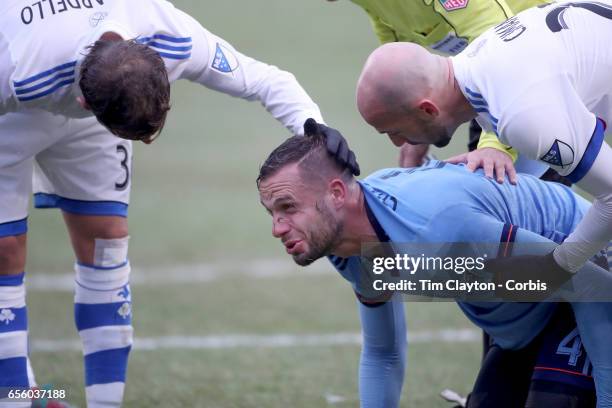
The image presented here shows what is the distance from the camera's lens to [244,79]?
13.5 feet

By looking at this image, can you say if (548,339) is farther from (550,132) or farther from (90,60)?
(90,60)

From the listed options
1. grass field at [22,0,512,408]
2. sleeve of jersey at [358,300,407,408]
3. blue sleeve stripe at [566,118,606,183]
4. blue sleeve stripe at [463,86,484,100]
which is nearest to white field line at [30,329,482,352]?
grass field at [22,0,512,408]

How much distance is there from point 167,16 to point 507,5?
140 cm

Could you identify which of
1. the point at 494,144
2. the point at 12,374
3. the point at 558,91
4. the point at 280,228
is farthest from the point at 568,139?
the point at 12,374

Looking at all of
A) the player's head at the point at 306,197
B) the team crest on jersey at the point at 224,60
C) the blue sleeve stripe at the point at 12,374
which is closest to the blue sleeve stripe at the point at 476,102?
the player's head at the point at 306,197

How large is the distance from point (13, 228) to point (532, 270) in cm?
213

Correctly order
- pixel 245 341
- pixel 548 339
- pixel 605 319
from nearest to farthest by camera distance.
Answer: pixel 605 319, pixel 548 339, pixel 245 341

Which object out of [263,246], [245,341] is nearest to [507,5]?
[245,341]

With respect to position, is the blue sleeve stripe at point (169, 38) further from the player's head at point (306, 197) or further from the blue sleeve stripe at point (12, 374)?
the blue sleeve stripe at point (12, 374)

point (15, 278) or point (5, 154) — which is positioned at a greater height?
point (5, 154)

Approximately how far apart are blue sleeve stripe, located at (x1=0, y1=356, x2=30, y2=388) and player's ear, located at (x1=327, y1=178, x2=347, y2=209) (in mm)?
Result: 1601

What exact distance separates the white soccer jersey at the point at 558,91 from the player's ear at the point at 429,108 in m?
0.11

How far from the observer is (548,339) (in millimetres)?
3717

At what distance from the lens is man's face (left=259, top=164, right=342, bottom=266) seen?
3422 mm
